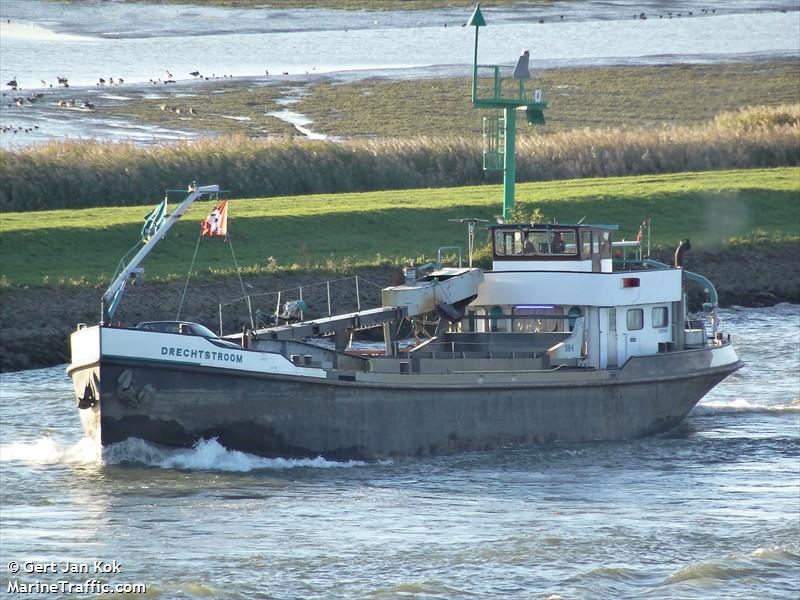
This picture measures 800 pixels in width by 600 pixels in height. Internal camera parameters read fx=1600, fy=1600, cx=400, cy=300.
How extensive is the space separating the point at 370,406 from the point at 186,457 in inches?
136

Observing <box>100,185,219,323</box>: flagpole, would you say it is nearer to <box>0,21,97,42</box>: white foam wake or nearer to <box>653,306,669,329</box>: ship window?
<box>653,306,669,329</box>: ship window

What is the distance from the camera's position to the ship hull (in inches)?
1079

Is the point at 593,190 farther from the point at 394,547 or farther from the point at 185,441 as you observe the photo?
the point at 394,547

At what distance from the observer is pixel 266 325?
1342 inches

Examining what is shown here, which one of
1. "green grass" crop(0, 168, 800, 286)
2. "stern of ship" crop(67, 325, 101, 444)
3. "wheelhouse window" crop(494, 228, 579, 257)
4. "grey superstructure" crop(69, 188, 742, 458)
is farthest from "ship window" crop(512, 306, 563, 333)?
"green grass" crop(0, 168, 800, 286)

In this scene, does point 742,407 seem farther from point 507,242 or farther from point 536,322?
point 507,242

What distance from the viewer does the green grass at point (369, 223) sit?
42.4 m

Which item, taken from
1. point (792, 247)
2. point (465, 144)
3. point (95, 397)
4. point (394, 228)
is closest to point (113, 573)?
point (95, 397)

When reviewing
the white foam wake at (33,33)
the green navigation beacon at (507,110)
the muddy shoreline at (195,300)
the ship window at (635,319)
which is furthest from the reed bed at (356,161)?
the white foam wake at (33,33)

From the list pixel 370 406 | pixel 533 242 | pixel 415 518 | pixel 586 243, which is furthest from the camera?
pixel 533 242

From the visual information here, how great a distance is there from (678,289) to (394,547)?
12576 mm

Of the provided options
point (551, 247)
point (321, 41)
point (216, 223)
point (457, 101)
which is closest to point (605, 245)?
point (551, 247)

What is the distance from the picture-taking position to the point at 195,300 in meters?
40.4

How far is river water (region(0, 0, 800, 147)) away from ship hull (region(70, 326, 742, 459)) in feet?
153
